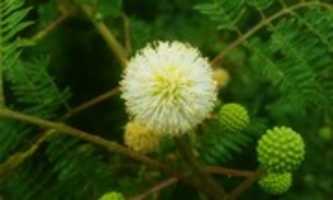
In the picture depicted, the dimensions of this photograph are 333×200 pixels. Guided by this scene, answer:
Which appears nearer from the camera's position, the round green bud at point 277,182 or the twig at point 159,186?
the round green bud at point 277,182

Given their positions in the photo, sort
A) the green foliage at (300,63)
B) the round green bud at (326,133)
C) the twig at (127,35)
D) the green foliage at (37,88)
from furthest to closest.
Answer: the round green bud at (326,133) < the twig at (127,35) < the green foliage at (37,88) < the green foliage at (300,63)

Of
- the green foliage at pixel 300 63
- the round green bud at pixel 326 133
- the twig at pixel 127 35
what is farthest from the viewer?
the round green bud at pixel 326 133

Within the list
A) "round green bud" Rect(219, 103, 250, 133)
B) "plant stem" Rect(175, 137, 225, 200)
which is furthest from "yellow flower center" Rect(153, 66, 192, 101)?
"round green bud" Rect(219, 103, 250, 133)

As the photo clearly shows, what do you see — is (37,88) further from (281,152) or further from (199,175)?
(281,152)

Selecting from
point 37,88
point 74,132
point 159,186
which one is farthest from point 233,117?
point 37,88

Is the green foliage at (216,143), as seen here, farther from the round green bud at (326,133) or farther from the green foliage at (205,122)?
the round green bud at (326,133)

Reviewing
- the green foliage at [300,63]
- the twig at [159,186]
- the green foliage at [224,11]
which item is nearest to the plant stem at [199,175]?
the twig at [159,186]

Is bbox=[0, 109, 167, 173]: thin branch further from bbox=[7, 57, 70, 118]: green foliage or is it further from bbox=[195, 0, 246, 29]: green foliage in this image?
bbox=[195, 0, 246, 29]: green foliage

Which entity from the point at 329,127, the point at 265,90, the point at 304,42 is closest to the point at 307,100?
the point at 304,42

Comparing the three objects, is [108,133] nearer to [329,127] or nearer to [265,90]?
[265,90]
